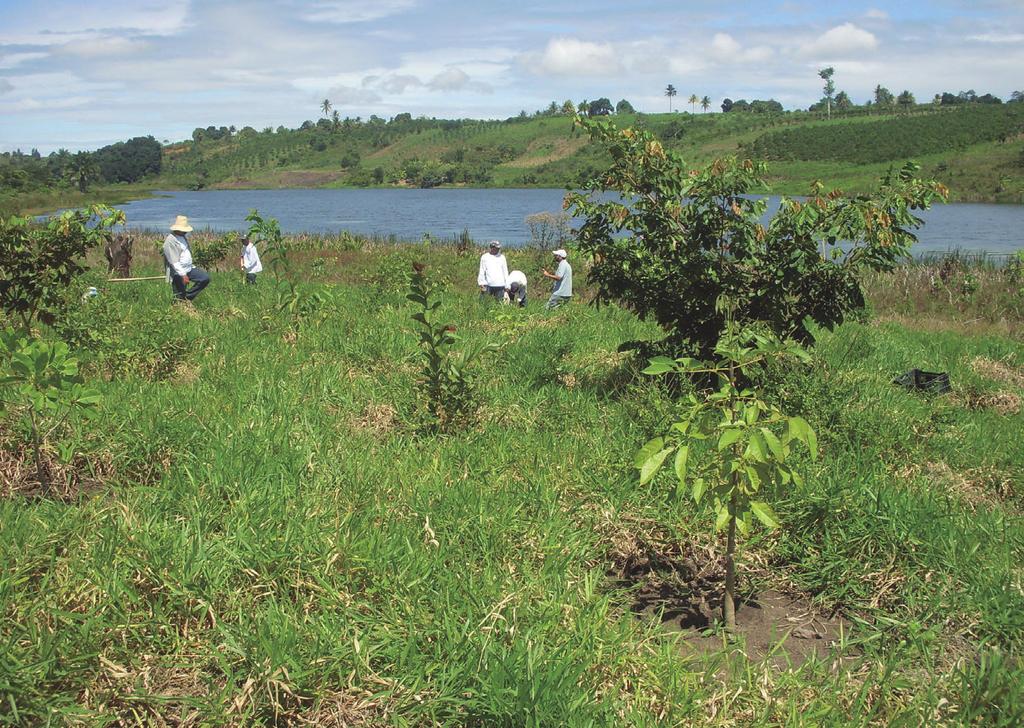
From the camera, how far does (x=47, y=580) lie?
3.25m

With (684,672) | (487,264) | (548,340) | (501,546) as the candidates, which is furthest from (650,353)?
(487,264)

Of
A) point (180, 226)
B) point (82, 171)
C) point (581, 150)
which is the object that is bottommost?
point (180, 226)

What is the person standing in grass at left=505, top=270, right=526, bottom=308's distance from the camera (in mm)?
13164

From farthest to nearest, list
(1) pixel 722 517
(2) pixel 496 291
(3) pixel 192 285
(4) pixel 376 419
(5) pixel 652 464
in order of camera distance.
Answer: (2) pixel 496 291
(3) pixel 192 285
(4) pixel 376 419
(1) pixel 722 517
(5) pixel 652 464

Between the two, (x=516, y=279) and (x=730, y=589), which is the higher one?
(x=516, y=279)

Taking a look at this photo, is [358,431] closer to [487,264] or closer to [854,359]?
[854,359]

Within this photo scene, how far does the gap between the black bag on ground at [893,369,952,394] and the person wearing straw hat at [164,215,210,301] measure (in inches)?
337

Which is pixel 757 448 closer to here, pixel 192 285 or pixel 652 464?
pixel 652 464

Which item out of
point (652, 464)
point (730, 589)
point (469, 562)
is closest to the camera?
point (652, 464)

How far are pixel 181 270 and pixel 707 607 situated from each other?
902 cm

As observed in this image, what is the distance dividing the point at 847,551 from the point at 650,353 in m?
2.86

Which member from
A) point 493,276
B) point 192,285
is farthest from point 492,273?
point 192,285

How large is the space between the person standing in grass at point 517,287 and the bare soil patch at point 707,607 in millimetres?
9157

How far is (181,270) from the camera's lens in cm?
1063
